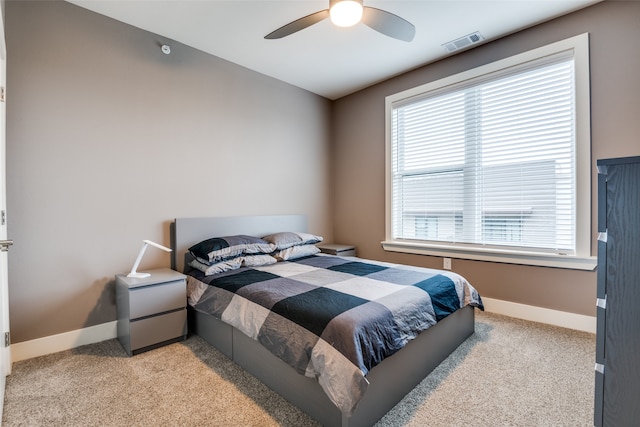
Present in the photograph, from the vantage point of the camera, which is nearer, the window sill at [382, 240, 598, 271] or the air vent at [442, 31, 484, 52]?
the window sill at [382, 240, 598, 271]

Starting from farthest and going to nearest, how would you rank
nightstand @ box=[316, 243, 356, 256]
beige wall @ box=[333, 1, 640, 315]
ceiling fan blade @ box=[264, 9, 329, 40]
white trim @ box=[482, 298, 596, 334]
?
nightstand @ box=[316, 243, 356, 256]
white trim @ box=[482, 298, 596, 334]
beige wall @ box=[333, 1, 640, 315]
ceiling fan blade @ box=[264, 9, 329, 40]

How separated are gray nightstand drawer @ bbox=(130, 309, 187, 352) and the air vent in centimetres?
346

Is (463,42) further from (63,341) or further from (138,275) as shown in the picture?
(63,341)

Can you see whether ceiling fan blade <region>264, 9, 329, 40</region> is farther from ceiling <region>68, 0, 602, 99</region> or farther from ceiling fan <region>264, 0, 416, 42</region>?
ceiling <region>68, 0, 602, 99</region>

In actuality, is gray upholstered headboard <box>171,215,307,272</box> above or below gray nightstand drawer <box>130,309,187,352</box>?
above

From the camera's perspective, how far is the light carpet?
1504 millimetres

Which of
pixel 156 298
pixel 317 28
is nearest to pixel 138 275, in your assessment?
pixel 156 298

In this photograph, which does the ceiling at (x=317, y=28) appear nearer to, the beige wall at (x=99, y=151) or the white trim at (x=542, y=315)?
the beige wall at (x=99, y=151)

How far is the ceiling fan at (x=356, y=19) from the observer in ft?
6.09

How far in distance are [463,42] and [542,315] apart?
8.75 ft

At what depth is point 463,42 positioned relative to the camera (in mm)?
2891

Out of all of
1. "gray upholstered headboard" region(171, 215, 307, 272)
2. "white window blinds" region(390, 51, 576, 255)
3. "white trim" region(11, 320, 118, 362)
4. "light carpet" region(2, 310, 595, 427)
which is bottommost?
"light carpet" region(2, 310, 595, 427)

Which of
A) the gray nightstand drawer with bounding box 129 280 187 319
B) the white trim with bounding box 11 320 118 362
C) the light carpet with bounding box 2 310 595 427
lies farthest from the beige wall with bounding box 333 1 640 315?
the white trim with bounding box 11 320 118 362

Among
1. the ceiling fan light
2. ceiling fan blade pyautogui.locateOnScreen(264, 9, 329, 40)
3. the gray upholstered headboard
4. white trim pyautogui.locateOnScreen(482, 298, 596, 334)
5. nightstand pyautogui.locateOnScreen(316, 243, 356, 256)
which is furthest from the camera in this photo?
nightstand pyautogui.locateOnScreen(316, 243, 356, 256)
